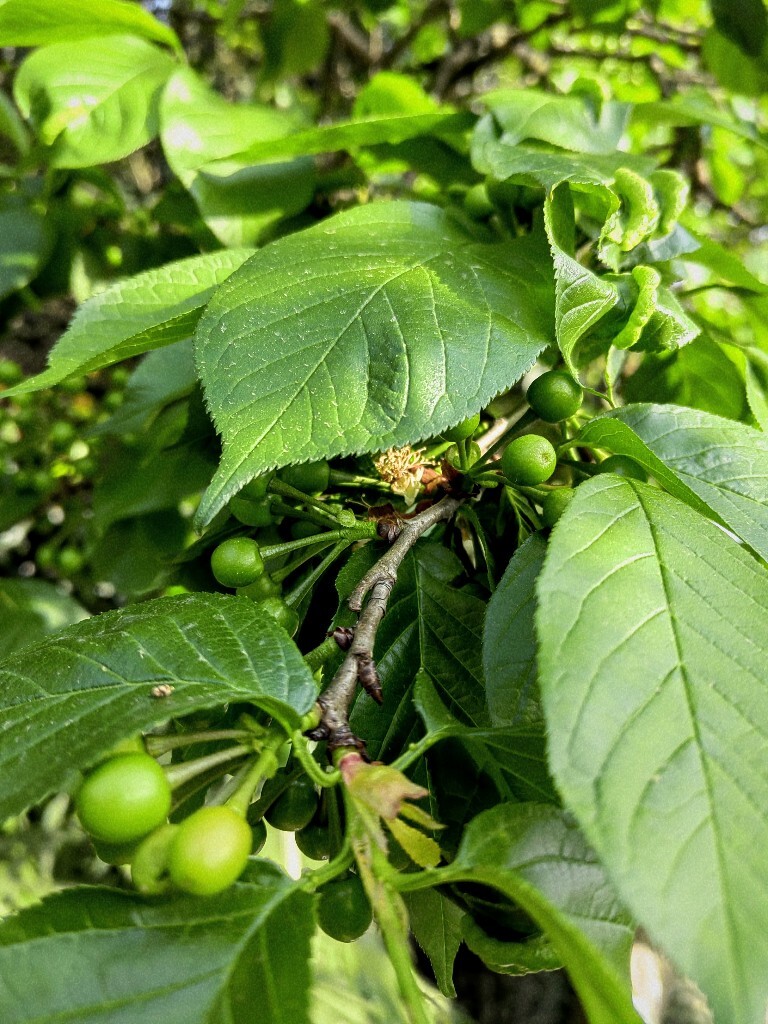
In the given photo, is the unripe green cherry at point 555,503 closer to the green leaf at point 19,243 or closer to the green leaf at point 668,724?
the green leaf at point 668,724

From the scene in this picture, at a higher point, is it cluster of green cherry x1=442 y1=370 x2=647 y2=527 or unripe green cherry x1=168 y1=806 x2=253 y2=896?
cluster of green cherry x1=442 y1=370 x2=647 y2=527

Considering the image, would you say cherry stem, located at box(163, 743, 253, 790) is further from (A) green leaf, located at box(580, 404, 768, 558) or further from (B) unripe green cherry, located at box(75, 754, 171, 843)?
(A) green leaf, located at box(580, 404, 768, 558)

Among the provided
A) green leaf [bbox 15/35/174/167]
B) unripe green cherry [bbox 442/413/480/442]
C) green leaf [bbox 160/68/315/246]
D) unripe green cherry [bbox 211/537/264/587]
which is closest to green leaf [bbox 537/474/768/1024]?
unripe green cherry [bbox 442/413/480/442]

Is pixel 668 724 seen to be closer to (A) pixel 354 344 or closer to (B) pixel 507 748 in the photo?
(B) pixel 507 748

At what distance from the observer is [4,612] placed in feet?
5.35

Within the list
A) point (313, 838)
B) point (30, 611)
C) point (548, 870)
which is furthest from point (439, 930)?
point (30, 611)

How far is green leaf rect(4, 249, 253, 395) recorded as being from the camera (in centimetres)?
88

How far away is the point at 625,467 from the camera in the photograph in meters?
0.78

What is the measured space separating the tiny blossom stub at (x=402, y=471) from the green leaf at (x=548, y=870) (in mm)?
367

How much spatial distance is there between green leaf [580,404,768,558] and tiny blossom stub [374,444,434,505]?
0.59 ft

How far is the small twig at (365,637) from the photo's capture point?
59cm

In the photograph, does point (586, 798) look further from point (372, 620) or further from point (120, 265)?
point (120, 265)

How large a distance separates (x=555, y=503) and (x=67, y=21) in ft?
3.82

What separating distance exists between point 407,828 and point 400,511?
39cm
